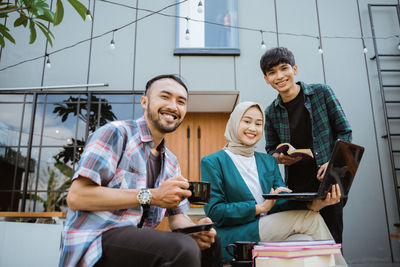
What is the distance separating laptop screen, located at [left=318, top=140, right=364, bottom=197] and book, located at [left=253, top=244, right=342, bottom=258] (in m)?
0.24

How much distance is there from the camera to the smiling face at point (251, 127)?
175 centimetres

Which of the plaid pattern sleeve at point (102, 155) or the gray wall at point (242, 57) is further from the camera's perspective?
the gray wall at point (242, 57)

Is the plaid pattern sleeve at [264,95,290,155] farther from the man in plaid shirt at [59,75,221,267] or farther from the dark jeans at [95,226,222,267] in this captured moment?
the dark jeans at [95,226,222,267]

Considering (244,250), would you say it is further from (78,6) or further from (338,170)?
(78,6)

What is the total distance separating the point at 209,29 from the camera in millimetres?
4266

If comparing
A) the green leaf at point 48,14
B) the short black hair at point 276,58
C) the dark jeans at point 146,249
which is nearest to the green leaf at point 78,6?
the green leaf at point 48,14

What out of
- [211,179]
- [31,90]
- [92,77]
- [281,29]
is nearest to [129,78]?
[92,77]

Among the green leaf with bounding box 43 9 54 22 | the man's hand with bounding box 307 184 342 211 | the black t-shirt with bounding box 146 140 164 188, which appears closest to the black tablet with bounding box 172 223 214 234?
the black t-shirt with bounding box 146 140 164 188

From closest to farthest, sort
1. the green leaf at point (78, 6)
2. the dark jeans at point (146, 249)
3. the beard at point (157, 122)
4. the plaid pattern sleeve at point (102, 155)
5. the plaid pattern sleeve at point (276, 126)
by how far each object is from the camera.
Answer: the dark jeans at point (146, 249), the plaid pattern sleeve at point (102, 155), the beard at point (157, 122), the green leaf at point (78, 6), the plaid pattern sleeve at point (276, 126)

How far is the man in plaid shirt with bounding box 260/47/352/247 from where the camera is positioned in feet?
6.41

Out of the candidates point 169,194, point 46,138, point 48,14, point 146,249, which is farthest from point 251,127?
point 46,138

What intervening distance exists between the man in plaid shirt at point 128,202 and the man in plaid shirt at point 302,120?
94 cm

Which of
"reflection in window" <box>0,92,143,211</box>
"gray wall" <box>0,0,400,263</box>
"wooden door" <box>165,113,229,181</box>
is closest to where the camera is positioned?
"reflection in window" <box>0,92,143,211</box>

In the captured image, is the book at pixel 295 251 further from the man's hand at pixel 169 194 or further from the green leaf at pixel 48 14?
the green leaf at pixel 48 14
